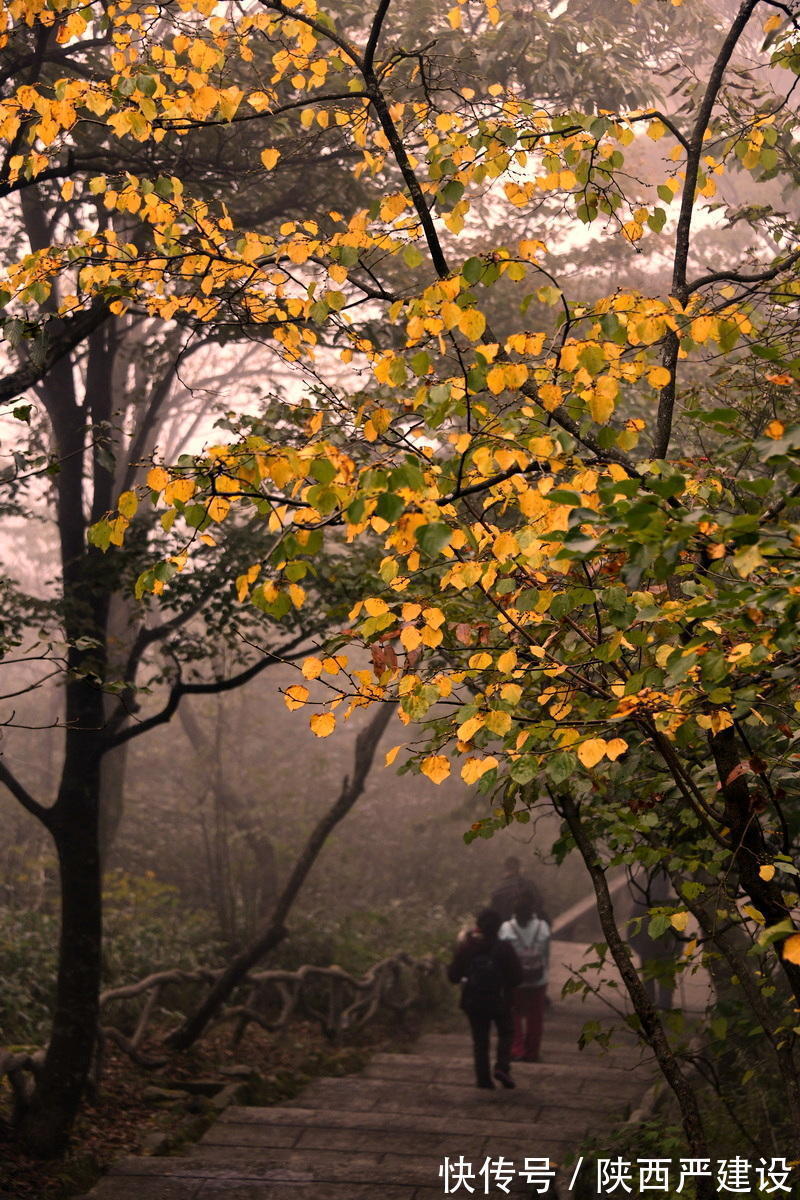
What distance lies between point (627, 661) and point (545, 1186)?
3.95 meters

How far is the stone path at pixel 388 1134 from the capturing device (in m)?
7.24

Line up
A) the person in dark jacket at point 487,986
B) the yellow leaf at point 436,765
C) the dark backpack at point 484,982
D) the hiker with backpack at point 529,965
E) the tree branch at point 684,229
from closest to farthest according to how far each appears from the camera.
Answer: the yellow leaf at point 436,765 < the tree branch at point 684,229 < the person in dark jacket at point 487,986 < the dark backpack at point 484,982 < the hiker with backpack at point 529,965

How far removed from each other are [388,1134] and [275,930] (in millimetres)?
3639

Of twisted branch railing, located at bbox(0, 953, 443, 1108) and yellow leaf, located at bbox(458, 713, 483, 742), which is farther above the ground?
yellow leaf, located at bbox(458, 713, 483, 742)

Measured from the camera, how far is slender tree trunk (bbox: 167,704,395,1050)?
36.7 feet

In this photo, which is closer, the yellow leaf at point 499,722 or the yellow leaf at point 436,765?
the yellow leaf at point 499,722

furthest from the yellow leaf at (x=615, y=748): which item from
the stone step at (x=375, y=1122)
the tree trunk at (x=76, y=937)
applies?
the tree trunk at (x=76, y=937)

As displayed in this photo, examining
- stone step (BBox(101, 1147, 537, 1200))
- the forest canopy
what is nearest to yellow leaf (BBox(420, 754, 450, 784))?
the forest canopy

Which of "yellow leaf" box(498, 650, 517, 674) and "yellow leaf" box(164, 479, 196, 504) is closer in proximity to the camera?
"yellow leaf" box(498, 650, 517, 674)

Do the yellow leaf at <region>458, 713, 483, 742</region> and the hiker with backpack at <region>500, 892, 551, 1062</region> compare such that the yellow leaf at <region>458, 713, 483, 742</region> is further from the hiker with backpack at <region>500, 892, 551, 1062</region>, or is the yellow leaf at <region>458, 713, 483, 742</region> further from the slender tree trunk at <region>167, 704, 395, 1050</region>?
the slender tree trunk at <region>167, 704, 395, 1050</region>

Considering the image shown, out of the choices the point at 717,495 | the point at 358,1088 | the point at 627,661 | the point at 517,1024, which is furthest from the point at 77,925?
the point at 717,495

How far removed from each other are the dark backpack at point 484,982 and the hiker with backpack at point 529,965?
871 mm

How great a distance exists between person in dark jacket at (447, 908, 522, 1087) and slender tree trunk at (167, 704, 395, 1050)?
215cm

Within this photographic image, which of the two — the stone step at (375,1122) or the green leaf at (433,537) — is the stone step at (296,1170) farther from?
the green leaf at (433,537)
